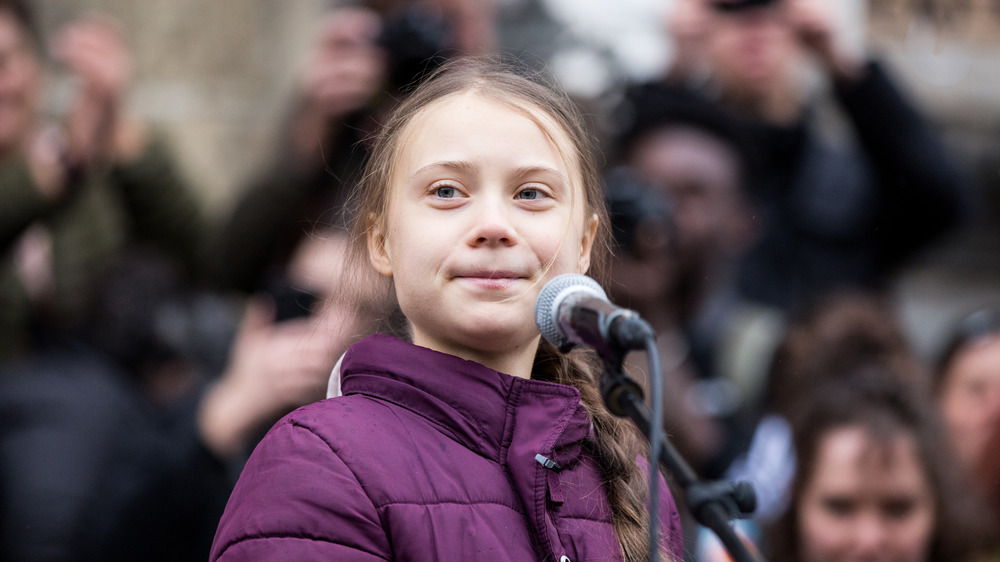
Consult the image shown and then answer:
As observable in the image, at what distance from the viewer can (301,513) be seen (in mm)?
1299

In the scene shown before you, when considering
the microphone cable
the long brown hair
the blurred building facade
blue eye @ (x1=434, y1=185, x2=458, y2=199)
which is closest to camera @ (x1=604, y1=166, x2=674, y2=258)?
the long brown hair

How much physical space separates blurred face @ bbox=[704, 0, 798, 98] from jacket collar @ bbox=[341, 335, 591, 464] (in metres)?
2.51

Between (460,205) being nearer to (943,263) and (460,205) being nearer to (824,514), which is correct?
(824,514)

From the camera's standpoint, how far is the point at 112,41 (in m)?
3.62

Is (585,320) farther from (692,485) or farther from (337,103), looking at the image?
(337,103)

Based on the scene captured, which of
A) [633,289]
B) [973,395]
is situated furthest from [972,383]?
[633,289]

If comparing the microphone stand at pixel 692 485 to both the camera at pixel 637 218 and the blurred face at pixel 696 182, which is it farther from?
the blurred face at pixel 696 182

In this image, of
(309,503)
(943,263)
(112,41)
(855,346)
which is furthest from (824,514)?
(943,263)

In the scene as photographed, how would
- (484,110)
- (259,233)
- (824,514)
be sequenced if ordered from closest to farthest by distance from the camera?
(484,110) < (824,514) < (259,233)

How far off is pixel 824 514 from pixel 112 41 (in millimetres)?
2582

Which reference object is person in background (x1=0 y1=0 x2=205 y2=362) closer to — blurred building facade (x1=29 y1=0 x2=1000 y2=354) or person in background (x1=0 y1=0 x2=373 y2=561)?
person in background (x1=0 y1=0 x2=373 y2=561)

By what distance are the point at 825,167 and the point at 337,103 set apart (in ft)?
5.35

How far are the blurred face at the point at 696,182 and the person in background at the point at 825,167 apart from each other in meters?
0.17

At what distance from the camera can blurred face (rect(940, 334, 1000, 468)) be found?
320 centimetres
